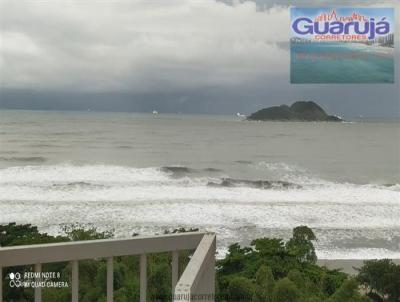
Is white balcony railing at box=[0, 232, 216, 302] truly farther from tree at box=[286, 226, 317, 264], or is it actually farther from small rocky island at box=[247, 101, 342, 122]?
small rocky island at box=[247, 101, 342, 122]

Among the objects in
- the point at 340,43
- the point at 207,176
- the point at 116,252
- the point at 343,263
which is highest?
the point at 340,43

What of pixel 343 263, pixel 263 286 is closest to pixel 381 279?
pixel 343 263

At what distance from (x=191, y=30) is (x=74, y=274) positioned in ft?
10.1

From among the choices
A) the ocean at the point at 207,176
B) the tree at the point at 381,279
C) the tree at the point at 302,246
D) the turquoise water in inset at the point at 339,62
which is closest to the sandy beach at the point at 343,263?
the ocean at the point at 207,176

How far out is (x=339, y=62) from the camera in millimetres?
3027

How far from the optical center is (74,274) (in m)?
0.98

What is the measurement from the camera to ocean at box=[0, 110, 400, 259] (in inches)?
140

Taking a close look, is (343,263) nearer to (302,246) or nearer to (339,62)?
(302,246)

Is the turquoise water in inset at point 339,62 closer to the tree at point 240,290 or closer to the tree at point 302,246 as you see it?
the tree at point 302,246

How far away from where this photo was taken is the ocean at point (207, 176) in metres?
3.56

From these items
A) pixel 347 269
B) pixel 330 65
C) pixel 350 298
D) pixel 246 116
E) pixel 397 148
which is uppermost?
pixel 330 65

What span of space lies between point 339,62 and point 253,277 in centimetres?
134

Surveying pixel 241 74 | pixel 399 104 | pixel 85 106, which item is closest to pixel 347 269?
pixel 399 104

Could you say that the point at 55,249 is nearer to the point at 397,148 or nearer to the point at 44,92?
Result: the point at 44,92
